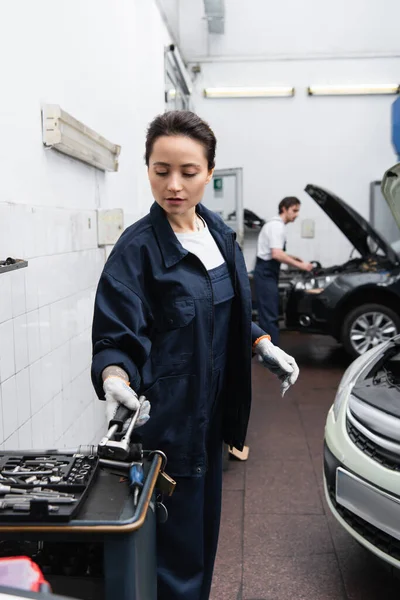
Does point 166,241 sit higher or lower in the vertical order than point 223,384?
higher

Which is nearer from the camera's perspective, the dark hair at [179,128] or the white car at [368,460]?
the dark hair at [179,128]

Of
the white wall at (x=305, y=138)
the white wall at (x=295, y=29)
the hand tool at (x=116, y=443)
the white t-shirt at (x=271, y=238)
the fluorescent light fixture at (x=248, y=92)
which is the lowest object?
the hand tool at (x=116, y=443)

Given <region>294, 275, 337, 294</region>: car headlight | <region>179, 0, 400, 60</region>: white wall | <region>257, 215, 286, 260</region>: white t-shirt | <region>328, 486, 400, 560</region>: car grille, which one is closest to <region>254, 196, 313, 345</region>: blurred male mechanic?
<region>257, 215, 286, 260</region>: white t-shirt

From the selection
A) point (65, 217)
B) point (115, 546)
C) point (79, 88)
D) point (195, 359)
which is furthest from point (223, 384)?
point (79, 88)

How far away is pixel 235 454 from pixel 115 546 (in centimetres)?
273

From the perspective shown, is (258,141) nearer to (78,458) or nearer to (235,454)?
(235,454)

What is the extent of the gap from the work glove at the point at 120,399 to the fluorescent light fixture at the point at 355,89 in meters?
8.83

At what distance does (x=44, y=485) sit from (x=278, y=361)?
0.88 meters

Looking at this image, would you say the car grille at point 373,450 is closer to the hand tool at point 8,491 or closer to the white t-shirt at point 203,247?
the white t-shirt at point 203,247

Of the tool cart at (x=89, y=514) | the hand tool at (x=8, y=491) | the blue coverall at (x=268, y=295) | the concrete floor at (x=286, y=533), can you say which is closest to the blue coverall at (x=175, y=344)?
the tool cart at (x=89, y=514)

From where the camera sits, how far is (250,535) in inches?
113

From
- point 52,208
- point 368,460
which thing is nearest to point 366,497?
point 368,460

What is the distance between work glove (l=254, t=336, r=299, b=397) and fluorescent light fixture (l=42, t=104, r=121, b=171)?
4.14ft

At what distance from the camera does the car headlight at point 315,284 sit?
6.24m
